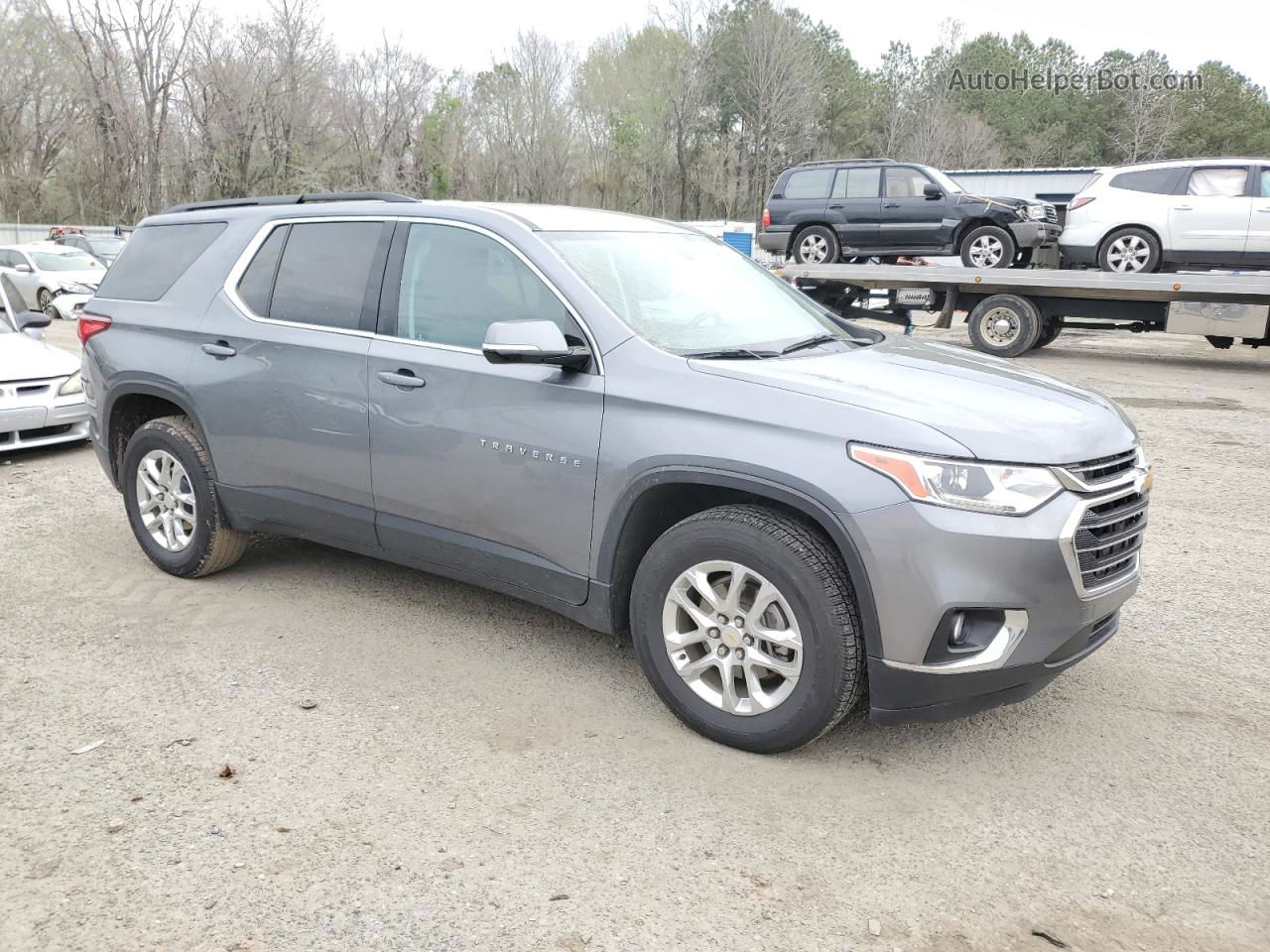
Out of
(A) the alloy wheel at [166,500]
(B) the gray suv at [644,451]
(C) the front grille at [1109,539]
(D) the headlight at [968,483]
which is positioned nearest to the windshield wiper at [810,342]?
(B) the gray suv at [644,451]

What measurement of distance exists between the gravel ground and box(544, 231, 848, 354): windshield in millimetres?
1373

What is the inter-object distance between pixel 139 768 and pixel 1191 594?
15.2ft

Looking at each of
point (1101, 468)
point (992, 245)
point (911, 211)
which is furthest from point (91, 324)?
point (992, 245)

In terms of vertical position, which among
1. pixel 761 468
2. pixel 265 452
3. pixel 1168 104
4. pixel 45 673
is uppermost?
pixel 1168 104

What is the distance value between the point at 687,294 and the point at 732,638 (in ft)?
4.83

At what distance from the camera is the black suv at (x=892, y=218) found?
14.6 metres

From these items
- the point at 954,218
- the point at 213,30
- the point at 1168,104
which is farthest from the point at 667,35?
the point at 954,218

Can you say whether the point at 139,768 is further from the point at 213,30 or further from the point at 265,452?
the point at 213,30

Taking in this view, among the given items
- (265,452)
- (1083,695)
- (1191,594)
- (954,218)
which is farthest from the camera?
(954,218)

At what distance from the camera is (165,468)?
16.7 ft

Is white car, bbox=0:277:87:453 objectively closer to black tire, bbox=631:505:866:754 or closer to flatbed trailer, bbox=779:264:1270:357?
black tire, bbox=631:505:866:754

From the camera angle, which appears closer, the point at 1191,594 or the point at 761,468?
the point at 761,468

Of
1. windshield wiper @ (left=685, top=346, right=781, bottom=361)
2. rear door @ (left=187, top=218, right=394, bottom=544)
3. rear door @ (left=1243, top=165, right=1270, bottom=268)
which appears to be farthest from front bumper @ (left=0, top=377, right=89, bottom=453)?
rear door @ (left=1243, top=165, right=1270, bottom=268)

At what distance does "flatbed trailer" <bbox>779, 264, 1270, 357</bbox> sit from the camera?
12352mm
